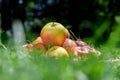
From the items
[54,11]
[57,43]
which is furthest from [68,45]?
[54,11]

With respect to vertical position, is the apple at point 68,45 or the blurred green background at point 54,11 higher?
the apple at point 68,45

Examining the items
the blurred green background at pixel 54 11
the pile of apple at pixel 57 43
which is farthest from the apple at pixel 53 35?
the blurred green background at pixel 54 11

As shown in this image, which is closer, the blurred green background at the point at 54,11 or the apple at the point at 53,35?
the apple at the point at 53,35

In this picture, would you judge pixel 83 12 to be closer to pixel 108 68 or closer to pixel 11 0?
pixel 11 0

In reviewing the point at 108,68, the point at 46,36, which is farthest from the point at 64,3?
the point at 108,68

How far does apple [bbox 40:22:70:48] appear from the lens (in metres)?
2.19

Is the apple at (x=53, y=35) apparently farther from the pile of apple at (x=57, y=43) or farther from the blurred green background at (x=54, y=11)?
the blurred green background at (x=54, y=11)

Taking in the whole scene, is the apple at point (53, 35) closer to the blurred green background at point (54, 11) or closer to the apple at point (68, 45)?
the apple at point (68, 45)

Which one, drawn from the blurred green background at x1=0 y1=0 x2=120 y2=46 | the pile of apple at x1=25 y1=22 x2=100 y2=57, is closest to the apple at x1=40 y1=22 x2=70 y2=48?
the pile of apple at x1=25 y1=22 x2=100 y2=57

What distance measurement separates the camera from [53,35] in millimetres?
2238

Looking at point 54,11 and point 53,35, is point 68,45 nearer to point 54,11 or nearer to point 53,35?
point 53,35

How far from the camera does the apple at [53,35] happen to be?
7.19 ft

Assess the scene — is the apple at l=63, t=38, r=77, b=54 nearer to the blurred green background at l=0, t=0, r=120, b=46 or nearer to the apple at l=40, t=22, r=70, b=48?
the apple at l=40, t=22, r=70, b=48

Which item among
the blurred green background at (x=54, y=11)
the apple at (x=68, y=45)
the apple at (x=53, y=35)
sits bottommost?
the blurred green background at (x=54, y=11)
